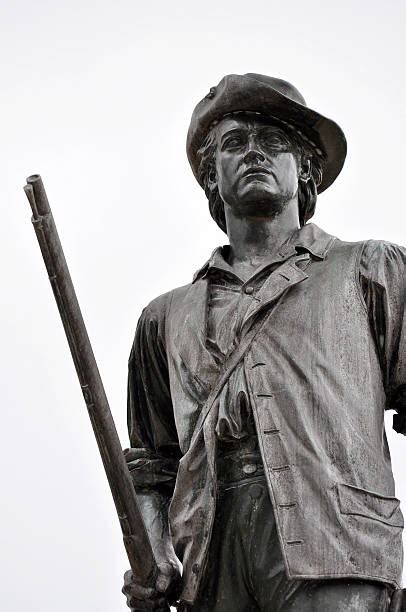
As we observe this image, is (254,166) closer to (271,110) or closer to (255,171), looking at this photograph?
(255,171)

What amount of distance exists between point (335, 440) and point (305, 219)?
1.87 meters

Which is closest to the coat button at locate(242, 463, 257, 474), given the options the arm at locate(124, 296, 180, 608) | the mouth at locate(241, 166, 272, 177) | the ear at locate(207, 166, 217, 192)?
the arm at locate(124, 296, 180, 608)

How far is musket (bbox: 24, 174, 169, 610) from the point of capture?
6.99 m

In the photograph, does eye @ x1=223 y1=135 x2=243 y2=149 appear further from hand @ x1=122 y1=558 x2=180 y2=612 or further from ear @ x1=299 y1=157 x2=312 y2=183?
hand @ x1=122 y1=558 x2=180 y2=612

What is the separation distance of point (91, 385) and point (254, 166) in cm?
165

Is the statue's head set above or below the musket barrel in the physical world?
above

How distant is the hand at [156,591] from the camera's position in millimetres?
7195

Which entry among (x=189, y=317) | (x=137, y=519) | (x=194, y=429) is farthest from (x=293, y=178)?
(x=137, y=519)

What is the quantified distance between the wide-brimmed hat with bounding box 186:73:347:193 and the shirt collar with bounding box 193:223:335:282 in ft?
1.86

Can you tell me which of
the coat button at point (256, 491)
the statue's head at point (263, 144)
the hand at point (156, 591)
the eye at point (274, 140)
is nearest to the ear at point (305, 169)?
the statue's head at point (263, 144)

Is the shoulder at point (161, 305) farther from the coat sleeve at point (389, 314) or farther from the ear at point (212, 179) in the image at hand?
the coat sleeve at point (389, 314)

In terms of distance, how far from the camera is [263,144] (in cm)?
816

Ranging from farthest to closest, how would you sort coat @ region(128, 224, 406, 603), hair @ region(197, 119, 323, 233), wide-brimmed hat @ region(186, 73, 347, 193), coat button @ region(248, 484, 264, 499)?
hair @ region(197, 119, 323, 233) → wide-brimmed hat @ region(186, 73, 347, 193) → coat button @ region(248, 484, 264, 499) → coat @ region(128, 224, 406, 603)

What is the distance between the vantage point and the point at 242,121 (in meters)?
8.23
